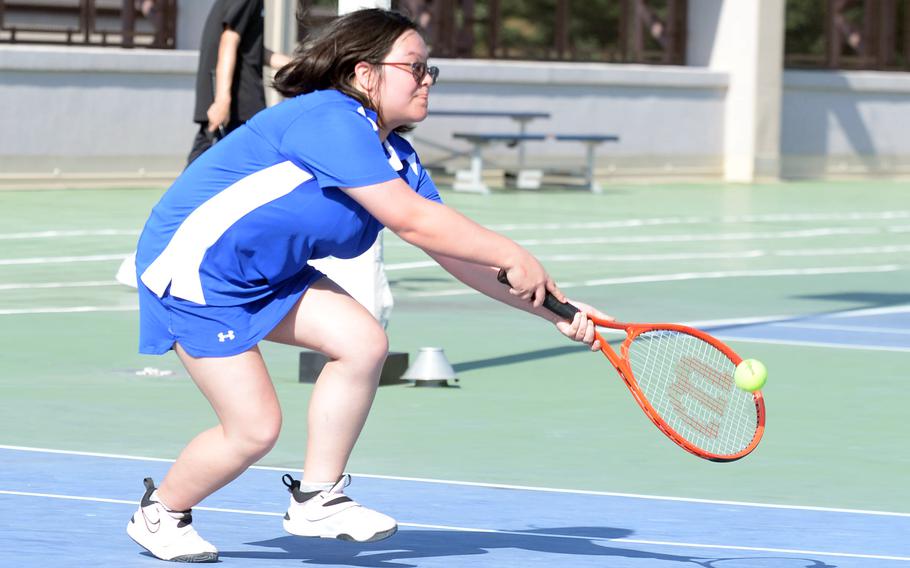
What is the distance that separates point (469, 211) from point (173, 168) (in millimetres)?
4272

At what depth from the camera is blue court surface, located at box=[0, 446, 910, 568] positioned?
582 cm

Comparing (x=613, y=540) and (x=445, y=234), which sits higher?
(x=445, y=234)

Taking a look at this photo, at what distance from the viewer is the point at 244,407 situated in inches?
215

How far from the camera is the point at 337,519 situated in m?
5.62

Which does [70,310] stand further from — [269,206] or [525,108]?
[525,108]

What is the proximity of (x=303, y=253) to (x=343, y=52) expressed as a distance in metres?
0.53

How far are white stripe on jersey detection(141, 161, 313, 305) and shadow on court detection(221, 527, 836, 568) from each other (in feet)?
2.70

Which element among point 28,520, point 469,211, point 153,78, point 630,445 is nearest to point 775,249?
point 469,211

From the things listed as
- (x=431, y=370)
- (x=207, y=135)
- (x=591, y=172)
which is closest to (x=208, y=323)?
(x=431, y=370)

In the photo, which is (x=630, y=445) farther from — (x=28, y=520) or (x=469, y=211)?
(x=469, y=211)

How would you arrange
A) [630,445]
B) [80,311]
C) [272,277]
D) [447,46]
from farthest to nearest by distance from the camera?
[447,46]
[80,311]
[630,445]
[272,277]

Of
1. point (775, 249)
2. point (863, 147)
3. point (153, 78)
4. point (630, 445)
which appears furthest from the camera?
point (863, 147)

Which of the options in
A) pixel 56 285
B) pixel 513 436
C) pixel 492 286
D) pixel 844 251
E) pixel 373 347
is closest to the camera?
pixel 373 347

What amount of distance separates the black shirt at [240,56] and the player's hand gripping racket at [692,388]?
6130mm
